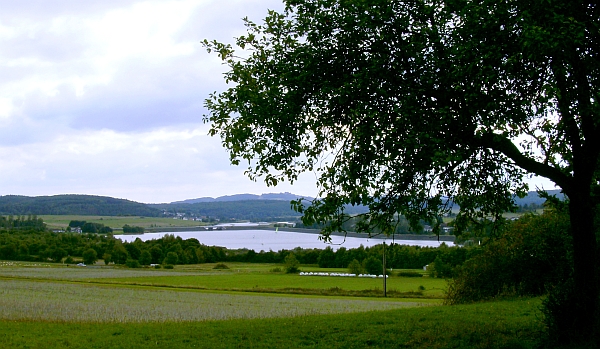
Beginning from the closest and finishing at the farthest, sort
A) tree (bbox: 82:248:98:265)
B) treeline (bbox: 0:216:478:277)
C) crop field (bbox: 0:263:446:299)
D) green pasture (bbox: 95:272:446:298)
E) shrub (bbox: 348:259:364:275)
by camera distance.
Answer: crop field (bbox: 0:263:446:299) < green pasture (bbox: 95:272:446:298) < shrub (bbox: 348:259:364:275) < treeline (bbox: 0:216:478:277) < tree (bbox: 82:248:98:265)

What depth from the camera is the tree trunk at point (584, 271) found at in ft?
38.9

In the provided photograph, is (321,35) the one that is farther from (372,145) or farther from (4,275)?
(4,275)

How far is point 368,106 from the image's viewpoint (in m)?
11.1

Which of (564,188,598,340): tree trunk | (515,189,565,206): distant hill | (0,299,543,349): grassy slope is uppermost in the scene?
(515,189,565,206): distant hill

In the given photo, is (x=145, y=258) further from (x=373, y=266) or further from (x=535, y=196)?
(x=535, y=196)

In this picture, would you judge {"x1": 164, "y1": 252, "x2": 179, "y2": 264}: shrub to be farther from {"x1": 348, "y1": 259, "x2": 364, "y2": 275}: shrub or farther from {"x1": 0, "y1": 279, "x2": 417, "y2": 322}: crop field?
{"x1": 0, "y1": 279, "x2": 417, "y2": 322}: crop field

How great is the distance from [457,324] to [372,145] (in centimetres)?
767

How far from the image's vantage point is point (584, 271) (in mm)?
12008

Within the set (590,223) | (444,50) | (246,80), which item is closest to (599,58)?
(444,50)

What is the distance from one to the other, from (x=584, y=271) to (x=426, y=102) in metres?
5.37

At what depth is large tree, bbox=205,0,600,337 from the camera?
10352mm

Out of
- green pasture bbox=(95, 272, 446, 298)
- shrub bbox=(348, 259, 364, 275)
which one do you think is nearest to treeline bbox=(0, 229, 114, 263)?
green pasture bbox=(95, 272, 446, 298)

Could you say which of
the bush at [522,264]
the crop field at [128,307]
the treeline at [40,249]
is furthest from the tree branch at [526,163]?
the treeline at [40,249]

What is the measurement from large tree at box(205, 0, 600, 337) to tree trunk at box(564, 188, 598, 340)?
0.03 meters
